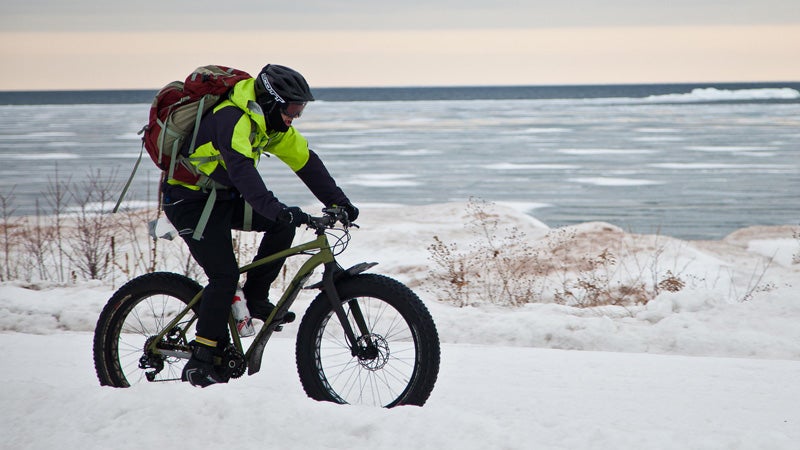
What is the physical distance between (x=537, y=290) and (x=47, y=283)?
17.4 ft

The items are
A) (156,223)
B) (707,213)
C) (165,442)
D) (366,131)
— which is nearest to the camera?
(165,442)

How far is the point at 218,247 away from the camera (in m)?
4.79

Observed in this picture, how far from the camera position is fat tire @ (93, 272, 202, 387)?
5.16 m

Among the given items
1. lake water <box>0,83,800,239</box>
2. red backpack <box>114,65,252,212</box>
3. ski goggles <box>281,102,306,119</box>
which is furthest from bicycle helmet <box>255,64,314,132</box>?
lake water <box>0,83,800,239</box>

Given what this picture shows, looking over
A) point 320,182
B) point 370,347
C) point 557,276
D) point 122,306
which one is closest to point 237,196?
point 320,182

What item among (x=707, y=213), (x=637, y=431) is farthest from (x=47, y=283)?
(x=707, y=213)

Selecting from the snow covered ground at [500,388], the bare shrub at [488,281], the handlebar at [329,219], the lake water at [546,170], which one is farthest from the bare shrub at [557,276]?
the handlebar at [329,219]

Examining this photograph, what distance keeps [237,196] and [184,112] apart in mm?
565

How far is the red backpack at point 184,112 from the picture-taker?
4680 mm

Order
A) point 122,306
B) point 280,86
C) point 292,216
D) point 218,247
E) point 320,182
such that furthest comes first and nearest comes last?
point 122,306
point 320,182
point 218,247
point 280,86
point 292,216

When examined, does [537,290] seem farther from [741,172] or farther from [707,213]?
[741,172]

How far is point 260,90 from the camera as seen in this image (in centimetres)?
462

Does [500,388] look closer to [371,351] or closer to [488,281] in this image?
[371,351]

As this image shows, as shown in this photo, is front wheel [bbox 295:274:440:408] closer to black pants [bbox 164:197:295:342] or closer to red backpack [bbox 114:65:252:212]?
black pants [bbox 164:197:295:342]
